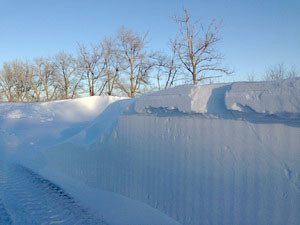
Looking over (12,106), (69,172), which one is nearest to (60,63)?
(12,106)

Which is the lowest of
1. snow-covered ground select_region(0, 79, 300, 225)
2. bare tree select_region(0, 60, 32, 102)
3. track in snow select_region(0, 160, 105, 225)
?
track in snow select_region(0, 160, 105, 225)

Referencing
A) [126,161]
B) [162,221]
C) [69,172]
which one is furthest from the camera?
[69,172]

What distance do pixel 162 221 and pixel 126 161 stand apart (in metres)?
1.22

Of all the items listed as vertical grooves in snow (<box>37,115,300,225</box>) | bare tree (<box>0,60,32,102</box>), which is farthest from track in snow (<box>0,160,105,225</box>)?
bare tree (<box>0,60,32,102</box>)

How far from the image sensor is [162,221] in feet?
9.71

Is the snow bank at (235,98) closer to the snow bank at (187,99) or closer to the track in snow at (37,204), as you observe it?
the snow bank at (187,99)

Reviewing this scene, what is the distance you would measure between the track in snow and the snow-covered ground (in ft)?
0.10

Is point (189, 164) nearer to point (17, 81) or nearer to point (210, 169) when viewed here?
point (210, 169)

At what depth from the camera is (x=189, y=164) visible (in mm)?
2908

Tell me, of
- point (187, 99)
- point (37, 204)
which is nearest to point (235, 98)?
point (187, 99)

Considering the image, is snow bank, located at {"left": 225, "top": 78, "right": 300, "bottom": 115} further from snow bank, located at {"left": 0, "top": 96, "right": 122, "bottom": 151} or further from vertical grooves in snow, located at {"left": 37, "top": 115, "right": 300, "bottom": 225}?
snow bank, located at {"left": 0, "top": 96, "right": 122, "bottom": 151}

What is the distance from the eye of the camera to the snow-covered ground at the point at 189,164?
7.08 ft

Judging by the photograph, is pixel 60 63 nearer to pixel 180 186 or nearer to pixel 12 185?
pixel 12 185

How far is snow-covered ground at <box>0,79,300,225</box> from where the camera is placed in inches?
85.0
